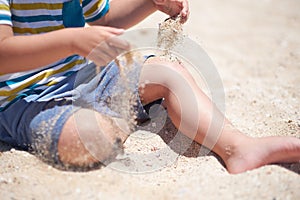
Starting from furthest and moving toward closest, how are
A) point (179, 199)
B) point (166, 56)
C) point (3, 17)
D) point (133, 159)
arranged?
point (166, 56) < point (133, 159) < point (3, 17) < point (179, 199)

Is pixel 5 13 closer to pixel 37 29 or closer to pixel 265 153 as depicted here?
pixel 37 29

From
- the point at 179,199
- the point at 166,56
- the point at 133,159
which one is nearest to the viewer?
the point at 179,199

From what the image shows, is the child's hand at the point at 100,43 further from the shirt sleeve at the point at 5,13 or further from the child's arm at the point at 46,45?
the shirt sleeve at the point at 5,13

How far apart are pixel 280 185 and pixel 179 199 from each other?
0.98 feet

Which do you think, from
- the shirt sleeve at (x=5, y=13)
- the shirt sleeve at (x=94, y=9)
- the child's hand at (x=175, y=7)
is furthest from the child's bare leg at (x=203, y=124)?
the shirt sleeve at (x=5, y=13)

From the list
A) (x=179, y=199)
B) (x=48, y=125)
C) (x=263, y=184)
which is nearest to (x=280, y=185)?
(x=263, y=184)

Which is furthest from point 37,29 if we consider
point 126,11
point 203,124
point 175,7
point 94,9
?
point 203,124

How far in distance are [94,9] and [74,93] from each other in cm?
37

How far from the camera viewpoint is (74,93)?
4.81 feet

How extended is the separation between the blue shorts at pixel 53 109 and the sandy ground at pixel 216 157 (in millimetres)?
57

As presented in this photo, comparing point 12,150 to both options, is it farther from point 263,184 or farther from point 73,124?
point 263,184

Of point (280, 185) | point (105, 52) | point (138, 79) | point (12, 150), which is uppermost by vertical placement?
point (105, 52)

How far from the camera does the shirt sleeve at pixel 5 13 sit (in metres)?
1.31

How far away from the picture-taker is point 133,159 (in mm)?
1428
